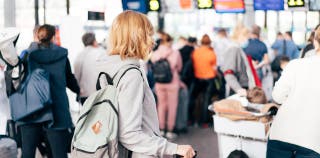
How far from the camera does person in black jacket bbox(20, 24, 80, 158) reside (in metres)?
4.68

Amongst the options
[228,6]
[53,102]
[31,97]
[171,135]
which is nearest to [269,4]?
[228,6]

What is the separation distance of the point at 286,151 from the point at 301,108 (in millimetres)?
266

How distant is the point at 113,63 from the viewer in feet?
7.97

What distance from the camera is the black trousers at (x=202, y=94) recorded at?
865cm

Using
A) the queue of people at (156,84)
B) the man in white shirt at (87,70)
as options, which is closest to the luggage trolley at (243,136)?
the queue of people at (156,84)

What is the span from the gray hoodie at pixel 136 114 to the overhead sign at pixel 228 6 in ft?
27.1

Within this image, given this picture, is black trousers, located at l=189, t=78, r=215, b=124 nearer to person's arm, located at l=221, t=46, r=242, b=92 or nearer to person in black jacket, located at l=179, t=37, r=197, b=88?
person in black jacket, located at l=179, t=37, r=197, b=88

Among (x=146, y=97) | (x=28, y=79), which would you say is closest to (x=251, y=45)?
(x=28, y=79)

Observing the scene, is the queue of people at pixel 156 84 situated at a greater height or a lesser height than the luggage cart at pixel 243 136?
greater

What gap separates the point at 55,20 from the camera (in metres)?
7.44

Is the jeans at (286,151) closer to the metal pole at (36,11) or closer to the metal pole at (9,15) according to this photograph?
the metal pole at (9,15)

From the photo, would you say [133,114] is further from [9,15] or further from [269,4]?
[269,4]

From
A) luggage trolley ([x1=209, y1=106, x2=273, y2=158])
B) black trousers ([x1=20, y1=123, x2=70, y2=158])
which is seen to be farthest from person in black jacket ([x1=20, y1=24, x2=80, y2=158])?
luggage trolley ([x1=209, y1=106, x2=273, y2=158])

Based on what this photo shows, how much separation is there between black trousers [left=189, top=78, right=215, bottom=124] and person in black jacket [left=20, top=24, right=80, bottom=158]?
4.07 metres
